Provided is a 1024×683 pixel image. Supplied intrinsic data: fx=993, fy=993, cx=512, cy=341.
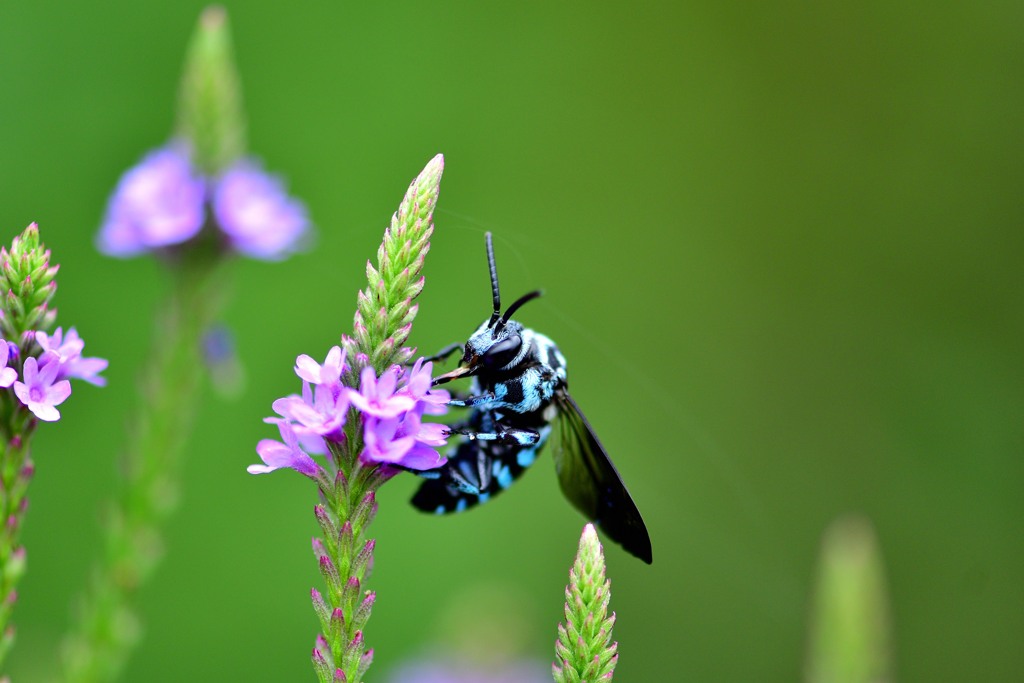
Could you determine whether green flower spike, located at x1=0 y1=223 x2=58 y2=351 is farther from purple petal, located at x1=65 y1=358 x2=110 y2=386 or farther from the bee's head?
the bee's head

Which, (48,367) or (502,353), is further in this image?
(502,353)

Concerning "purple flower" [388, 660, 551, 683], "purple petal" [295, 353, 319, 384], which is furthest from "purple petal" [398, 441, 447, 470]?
"purple flower" [388, 660, 551, 683]

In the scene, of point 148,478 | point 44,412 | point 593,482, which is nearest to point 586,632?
point 593,482

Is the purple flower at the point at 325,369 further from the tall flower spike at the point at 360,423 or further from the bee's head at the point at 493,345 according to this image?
the bee's head at the point at 493,345

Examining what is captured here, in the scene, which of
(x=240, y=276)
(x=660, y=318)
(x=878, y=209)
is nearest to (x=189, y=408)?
(x=240, y=276)

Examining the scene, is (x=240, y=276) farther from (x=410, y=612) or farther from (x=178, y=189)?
(x=178, y=189)

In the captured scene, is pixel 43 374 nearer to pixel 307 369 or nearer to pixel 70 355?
pixel 70 355

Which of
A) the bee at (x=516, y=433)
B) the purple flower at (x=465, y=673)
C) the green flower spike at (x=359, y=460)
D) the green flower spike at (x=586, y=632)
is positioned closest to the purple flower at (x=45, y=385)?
the green flower spike at (x=359, y=460)
